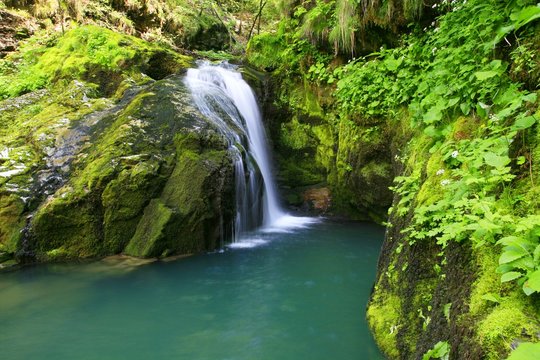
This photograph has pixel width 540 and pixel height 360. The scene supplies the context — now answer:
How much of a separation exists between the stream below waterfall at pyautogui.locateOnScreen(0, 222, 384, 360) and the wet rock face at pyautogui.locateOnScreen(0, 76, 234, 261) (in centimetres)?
44

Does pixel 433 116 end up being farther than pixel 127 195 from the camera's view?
No

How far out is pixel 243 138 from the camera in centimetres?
830

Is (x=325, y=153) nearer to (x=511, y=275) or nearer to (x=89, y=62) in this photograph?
(x=89, y=62)

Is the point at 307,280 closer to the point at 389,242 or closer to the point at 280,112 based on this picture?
the point at 389,242

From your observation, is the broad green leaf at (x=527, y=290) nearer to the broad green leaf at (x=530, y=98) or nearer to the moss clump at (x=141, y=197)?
the broad green leaf at (x=530, y=98)

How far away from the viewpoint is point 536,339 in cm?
172

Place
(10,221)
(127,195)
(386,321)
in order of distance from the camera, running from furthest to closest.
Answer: (127,195)
(10,221)
(386,321)

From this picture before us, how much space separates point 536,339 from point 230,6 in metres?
23.3

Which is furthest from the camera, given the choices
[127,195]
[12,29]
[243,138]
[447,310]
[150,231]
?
[12,29]

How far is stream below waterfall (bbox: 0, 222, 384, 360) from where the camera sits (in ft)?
12.8

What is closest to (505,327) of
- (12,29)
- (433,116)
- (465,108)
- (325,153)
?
(465,108)

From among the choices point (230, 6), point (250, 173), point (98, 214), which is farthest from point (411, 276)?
point (230, 6)

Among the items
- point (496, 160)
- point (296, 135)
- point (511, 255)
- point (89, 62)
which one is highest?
point (89, 62)

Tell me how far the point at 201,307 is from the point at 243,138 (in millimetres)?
4274
